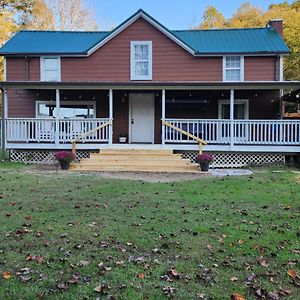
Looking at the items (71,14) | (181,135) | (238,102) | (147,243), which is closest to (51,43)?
(181,135)

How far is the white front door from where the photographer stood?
18062 mm

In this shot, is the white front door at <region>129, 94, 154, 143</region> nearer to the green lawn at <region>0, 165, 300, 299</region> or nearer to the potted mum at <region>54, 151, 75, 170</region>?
the potted mum at <region>54, 151, 75, 170</region>

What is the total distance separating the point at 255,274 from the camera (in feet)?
13.6

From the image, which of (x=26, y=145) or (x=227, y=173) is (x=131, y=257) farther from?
(x=26, y=145)

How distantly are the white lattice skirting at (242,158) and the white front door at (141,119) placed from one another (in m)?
3.40

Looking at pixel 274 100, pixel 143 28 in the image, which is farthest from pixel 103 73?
pixel 274 100

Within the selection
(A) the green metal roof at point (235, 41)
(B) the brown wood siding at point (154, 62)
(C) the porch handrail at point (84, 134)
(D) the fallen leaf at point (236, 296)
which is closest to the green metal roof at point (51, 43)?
(B) the brown wood siding at point (154, 62)

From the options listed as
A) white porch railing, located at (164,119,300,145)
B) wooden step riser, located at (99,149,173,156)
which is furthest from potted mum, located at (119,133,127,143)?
white porch railing, located at (164,119,300,145)

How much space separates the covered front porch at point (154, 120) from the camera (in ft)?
48.5

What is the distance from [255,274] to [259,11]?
4026 cm

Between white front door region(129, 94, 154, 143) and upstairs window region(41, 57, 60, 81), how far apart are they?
149 inches

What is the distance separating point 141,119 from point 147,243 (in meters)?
13.3

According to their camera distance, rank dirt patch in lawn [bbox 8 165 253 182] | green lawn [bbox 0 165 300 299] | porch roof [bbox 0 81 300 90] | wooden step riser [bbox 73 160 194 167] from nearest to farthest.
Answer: green lawn [bbox 0 165 300 299] → dirt patch in lawn [bbox 8 165 253 182] → wooden step riser [bbox 73 160 194 167] → porch roof [bbox 0 81 300 90]

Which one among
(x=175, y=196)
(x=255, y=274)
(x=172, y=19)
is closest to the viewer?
(x=255, y=274)
